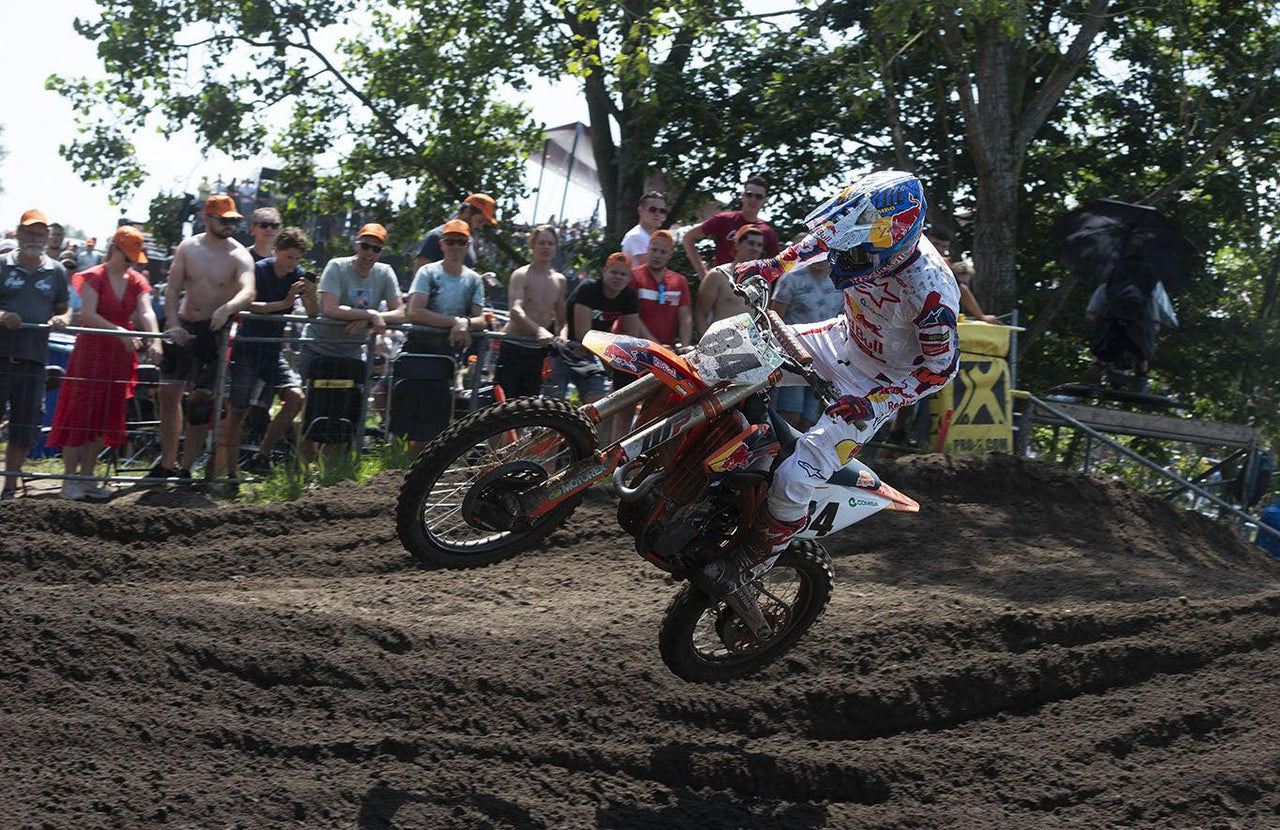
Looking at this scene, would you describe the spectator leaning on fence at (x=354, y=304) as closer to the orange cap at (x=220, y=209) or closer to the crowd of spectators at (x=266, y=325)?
the crowd of spectators at (x=266, y=325)

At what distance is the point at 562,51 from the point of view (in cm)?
1622

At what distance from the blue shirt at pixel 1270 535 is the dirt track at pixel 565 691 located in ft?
9.99

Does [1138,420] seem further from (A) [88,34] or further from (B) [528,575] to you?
(A) [88,34]

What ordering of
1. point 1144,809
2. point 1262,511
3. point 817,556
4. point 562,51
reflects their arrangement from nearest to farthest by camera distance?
point 1144,809 < point 817,556 < point 1262,511 < point 562,51

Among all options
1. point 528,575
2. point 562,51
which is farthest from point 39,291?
point 562,51

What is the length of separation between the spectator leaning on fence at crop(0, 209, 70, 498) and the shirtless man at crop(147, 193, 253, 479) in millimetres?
774

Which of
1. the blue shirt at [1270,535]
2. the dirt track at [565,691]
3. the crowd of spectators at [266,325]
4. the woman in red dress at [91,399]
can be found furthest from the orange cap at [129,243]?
the blue shirt at [1270,535]

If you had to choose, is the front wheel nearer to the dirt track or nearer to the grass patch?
the dirt track

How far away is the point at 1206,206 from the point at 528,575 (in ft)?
31.8

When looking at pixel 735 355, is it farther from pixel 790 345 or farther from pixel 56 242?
pixel 56 242

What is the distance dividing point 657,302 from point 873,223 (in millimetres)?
4071

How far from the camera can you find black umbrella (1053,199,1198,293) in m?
11.4

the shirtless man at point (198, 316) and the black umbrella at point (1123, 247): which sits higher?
the black umbrella at point (1123, 247)

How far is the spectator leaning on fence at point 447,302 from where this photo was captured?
375 inches
